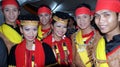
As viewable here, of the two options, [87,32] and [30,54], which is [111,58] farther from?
[87,32]

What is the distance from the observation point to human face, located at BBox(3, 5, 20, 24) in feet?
10.8

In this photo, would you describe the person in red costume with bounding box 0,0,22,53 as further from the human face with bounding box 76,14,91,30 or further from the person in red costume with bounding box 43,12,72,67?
the human face with bounding box 76,14,91,30

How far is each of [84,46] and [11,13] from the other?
40.6 inches

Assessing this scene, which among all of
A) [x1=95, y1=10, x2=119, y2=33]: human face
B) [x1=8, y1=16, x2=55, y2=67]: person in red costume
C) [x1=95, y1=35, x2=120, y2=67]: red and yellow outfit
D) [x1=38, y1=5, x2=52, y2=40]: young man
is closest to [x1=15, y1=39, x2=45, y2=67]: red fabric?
[x1=8, y1=16, x2=55, y2=67]: person in red costume

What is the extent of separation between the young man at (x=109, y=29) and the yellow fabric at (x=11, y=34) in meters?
1.34

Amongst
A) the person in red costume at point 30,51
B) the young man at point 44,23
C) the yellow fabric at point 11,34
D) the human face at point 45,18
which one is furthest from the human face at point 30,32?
the human face at point 45,18

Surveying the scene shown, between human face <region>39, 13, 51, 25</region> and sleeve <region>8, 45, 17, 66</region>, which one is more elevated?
human face <region>39, 13, 51, 25</region>

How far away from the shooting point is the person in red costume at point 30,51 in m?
2.76

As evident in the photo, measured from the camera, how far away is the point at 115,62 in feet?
7.00

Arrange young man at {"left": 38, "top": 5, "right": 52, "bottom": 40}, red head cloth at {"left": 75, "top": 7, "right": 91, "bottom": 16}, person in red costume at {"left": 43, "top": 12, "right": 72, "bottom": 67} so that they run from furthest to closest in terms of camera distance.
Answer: young man at {"left": 38, "top": 5, "right": 52, "bottom": 40} < red head cloth at {"left": 75, "top": 7, "right": 91, "bottom": 16} < person in red costume at {"left": 43, "top": 12, "right": 72, "bottom": 67}

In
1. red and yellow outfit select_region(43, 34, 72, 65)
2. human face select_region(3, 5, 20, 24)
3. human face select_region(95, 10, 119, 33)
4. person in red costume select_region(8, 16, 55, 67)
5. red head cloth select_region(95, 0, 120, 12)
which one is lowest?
red and yellow outfit select_region(43, 34, 72, 65)

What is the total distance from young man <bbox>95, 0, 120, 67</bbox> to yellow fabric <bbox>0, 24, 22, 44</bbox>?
1344mm

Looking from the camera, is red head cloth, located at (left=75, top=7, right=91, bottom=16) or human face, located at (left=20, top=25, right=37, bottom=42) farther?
red head cloth, located at (left=75, top=7, right=91, bottom=16)

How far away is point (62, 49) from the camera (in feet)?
Result: 11.1
